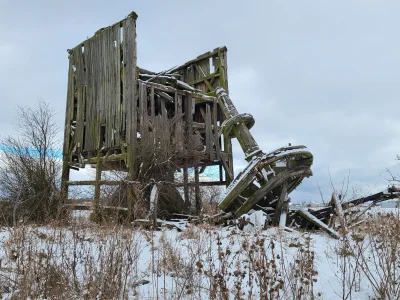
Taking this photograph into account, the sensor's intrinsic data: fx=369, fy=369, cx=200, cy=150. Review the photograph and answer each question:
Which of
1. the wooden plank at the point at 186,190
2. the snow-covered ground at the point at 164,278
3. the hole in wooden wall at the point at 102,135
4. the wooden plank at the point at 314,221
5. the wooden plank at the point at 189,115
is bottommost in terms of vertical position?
the snow-covered ground at the point at 164,278

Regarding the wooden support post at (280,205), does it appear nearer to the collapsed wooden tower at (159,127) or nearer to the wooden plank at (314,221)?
the collapsed wooden tower at (159,127)

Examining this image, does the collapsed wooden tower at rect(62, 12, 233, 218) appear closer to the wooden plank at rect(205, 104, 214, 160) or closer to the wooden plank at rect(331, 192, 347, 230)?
the wooden plank at rect(205, 104, 214, 160)

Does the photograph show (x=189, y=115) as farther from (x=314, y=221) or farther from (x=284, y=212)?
(x=314, y=221)

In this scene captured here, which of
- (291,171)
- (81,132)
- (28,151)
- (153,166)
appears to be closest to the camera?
(291,171)

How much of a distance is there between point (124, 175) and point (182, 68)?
7096mm

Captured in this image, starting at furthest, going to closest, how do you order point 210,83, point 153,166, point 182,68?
point 182,68
point 210,83
point 153,166

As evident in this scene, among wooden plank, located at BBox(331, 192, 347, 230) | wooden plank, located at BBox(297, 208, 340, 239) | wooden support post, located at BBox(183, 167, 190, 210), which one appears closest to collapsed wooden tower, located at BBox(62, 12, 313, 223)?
wooden support post, located at BBox(183, 167, 190, 210)

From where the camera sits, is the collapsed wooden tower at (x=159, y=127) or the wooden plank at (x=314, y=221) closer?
the wooden plank at (x=314, y=221)

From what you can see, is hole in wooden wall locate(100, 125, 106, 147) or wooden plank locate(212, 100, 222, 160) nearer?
hole in wooden wall locate(100, 125, 106, 147)

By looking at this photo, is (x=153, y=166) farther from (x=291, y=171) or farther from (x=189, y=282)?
(x=189, y=282)

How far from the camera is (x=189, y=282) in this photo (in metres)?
4.11

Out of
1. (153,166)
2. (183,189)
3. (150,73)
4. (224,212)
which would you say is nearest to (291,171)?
(224,212)

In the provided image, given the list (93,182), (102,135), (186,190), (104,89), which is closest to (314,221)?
(186,190)

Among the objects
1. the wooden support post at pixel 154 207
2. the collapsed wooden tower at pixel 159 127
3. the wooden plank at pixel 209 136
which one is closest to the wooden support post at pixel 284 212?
the collapsed wooden tower at pixel 159 127
